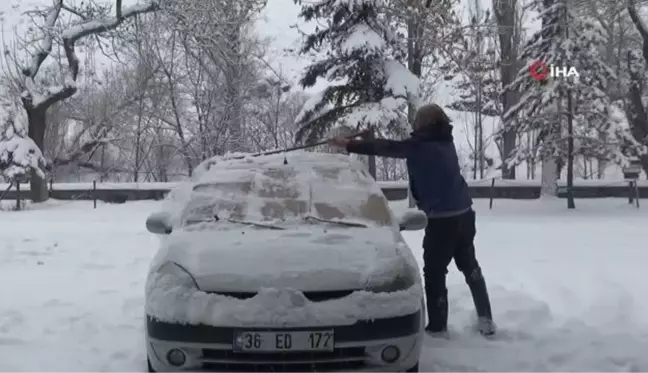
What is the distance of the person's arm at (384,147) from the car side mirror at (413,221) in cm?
45

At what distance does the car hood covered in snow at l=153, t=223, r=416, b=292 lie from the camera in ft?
12.7

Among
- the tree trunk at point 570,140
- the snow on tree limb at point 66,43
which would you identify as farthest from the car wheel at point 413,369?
the snow on tree limb at point 66,43

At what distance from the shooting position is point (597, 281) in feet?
24.3

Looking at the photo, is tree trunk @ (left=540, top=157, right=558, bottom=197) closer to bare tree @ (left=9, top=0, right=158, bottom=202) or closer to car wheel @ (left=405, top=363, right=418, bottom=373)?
bare tree @ (left=9, top=0, right=158, bottom=202)

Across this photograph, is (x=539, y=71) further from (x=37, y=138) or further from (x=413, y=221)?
(x=413, y=221)

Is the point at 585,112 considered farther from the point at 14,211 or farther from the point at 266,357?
the point at 266,357

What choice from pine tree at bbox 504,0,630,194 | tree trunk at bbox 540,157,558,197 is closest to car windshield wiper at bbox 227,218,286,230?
pine tree at bbox 504,0,630,194

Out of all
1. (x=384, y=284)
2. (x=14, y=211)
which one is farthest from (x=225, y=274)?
(x=14, y=211)

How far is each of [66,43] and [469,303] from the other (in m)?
19.2

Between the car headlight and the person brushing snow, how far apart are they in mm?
1717

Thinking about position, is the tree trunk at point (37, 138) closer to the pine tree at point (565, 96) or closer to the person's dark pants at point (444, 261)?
the pine tree at point (565, 96)

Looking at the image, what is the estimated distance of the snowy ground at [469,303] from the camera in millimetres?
4785

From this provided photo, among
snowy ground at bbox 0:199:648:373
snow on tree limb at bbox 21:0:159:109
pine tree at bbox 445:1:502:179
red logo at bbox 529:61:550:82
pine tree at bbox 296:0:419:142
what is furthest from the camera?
pine tree at bbox 445:1:502:179

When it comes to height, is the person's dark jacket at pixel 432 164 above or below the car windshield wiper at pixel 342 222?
above
